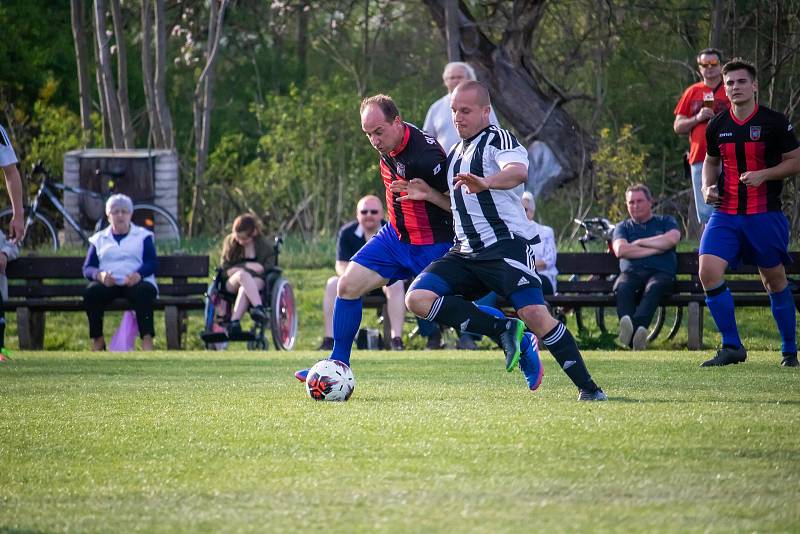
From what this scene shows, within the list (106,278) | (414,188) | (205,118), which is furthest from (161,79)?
(414,188)

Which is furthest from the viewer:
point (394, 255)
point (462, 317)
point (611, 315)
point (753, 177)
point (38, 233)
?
point (38, 233)

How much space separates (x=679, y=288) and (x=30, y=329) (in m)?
7.47

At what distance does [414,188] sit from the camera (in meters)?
7.82

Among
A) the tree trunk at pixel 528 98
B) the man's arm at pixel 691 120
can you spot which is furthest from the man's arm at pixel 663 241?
the tree trunk at pixel 528 98

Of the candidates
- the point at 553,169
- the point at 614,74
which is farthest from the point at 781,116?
the point at 614,74

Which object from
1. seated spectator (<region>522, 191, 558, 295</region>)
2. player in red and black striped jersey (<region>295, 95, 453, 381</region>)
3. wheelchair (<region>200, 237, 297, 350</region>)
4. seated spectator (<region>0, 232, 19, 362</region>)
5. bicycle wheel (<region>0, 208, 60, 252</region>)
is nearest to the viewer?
player in red and black striped jersey (<region>295, 95, 453, 381</region>)

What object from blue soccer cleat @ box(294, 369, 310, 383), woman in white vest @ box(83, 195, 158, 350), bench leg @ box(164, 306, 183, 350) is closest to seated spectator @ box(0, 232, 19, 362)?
woman in white vest @ box(83, 195, 158, 350)

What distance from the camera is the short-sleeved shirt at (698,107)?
12344 millimetres

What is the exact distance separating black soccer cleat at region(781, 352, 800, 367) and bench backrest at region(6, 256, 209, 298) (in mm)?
7551

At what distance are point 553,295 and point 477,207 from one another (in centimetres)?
720

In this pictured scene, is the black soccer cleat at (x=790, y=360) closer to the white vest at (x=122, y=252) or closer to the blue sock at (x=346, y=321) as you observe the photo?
the blue sock at (x=346, y=321)

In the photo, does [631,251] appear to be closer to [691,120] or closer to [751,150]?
[691,120]

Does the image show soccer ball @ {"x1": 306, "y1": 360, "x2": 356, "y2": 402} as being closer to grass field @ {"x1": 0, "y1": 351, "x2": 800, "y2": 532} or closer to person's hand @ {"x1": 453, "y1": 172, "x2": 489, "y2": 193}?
grass field @ {"x1": 0, "y1": 351, "x2": 800, "y2": 532}

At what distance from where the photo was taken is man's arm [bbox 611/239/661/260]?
46.3ft
